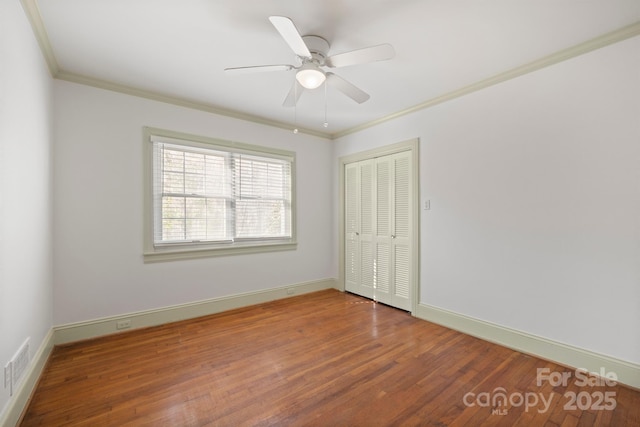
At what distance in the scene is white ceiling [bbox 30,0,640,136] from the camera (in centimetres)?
189

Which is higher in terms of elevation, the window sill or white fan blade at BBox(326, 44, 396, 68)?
white fan blade at BBox(326, 44, 396, 68)

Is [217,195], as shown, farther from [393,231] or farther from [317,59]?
[393,231]

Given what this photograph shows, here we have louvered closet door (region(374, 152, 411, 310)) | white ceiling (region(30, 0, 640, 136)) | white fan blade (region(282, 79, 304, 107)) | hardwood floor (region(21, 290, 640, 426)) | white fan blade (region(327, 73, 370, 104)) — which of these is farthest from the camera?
louvered closet door (region(374, 152, 411, 310))

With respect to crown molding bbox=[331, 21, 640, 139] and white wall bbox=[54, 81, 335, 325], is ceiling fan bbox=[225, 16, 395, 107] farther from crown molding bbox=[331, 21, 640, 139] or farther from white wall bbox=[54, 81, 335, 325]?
white wall bbox=[54, 81, 335, 325]

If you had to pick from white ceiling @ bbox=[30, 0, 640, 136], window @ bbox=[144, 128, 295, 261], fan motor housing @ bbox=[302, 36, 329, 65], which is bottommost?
window @ bbox=[144, 128, 295, 261]

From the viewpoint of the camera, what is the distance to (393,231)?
12.8 feet

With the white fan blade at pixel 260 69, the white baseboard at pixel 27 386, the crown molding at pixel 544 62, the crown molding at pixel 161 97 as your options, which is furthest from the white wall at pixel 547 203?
the white baseboard at pixel 27 386

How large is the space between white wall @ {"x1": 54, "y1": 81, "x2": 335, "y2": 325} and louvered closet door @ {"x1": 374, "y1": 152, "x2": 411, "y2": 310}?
204cm

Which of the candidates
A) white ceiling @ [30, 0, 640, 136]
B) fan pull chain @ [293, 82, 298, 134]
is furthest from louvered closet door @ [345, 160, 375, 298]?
white ceiling @ [30, 0, 640, 136]

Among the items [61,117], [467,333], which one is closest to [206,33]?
[61,117]

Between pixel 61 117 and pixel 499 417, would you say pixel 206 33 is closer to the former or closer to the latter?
pixel 61 117

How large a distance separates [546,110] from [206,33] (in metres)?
3.01

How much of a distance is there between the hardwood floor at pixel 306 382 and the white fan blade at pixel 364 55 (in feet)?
7.92

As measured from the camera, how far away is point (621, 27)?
209 cm
